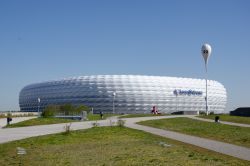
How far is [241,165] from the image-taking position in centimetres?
1220

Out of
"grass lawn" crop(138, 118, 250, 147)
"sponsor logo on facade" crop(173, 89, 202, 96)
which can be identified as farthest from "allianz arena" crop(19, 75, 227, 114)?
"grass lawn" crop(138, 118, 250, 147)

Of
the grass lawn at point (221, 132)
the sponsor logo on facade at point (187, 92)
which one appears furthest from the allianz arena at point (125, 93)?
the grass lawn at point (221, 132)

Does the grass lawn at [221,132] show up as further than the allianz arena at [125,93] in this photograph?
No

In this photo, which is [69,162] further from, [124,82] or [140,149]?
[124,82]

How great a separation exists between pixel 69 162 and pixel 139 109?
11675 centimetres

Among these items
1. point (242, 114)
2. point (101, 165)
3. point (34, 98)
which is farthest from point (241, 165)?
point (34, 98)

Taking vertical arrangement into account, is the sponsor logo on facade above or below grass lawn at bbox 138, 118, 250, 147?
above

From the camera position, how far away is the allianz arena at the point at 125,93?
12888cm

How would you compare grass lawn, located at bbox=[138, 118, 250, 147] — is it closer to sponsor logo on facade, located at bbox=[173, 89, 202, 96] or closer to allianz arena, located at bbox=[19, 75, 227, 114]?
allianz arena, located at bbox=[19, 75, 227, 114]

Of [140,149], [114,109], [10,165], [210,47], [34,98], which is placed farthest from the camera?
[34,98]

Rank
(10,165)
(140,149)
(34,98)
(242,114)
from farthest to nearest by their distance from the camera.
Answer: (34,98) → (242,114) → (140,149) → (10,165)

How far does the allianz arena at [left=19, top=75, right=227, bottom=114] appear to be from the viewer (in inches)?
5074

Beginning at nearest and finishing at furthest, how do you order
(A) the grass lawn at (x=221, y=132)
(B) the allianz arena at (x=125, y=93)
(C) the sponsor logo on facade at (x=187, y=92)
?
(A) the grass lawn at (x=221, y=132), (B) the allianz arena at (x=125, y=93), (C) the sponsor logo on facade at (x=187, y=92)

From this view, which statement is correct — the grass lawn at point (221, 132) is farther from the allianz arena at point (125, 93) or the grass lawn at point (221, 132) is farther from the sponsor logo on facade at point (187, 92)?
the sponsor logo on facade at point (187, 92)
